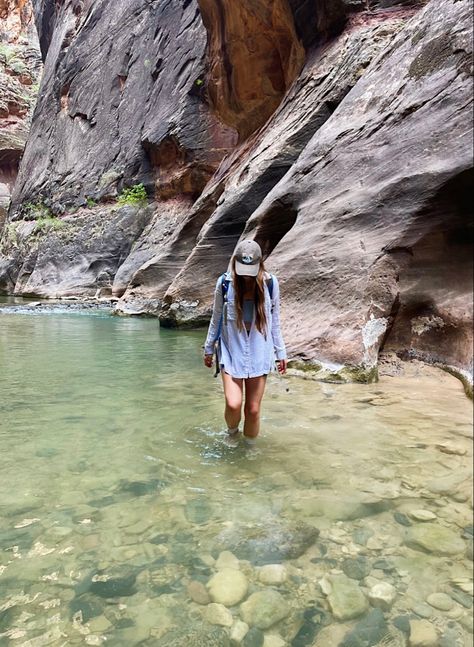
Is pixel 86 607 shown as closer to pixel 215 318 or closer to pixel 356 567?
pixel 356 567

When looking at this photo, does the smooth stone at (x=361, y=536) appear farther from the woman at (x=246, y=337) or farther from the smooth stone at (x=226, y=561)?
the woman at (x=246, y=337)

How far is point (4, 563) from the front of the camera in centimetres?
218

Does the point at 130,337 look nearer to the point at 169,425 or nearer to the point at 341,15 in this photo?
the point at 169,425

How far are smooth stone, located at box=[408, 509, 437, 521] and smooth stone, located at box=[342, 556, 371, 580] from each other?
0.30 metres

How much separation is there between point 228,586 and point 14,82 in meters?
60.2

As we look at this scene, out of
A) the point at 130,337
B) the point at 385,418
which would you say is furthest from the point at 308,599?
the point at 130,337

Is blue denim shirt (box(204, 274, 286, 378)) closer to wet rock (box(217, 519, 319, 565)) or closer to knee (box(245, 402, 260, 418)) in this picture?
knee (box(245, 402, 260, 418))

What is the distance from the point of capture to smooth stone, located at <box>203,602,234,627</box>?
1806 millimetres

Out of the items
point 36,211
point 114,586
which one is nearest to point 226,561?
point 114,586

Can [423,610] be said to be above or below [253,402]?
below

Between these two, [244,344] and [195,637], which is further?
[244,344]

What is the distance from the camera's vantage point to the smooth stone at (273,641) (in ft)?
5.55

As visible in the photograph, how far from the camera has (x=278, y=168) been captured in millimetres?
11039

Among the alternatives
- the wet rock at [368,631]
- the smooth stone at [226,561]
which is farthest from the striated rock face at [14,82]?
the wet rock at [368,631]
